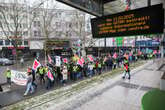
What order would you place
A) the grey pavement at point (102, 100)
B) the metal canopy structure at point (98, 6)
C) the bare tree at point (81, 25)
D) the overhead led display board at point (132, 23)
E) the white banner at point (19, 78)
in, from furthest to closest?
the bare tree at point (81, 25) → the white banner at point (19, 78) → the grey pavement at point (102, 100) → the metal canopy structure at point (98, 6) → the overhead led display board at point (132, 23)

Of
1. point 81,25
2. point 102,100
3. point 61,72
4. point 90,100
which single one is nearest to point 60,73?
point 61,72

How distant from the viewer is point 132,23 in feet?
15.3

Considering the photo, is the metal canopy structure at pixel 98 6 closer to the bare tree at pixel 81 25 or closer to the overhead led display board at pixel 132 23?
the overhead led display board at pixel 132 23

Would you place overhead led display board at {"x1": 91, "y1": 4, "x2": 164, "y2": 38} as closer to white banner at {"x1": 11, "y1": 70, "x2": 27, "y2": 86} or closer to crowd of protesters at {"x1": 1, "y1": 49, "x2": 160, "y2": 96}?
crowd of protesters at {"x1": 1, "y1": 49, "x2": 160, "y2": 96}

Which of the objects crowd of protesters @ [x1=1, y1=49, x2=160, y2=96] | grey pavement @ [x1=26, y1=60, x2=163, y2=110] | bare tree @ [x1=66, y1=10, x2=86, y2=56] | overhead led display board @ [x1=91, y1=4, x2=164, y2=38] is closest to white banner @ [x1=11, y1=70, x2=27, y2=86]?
crowd of protesters @ [x1=1, y1=49, x2=160, y2=96]

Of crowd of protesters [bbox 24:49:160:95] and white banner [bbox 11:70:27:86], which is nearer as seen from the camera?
white banner [bbox 11:70:27:86]

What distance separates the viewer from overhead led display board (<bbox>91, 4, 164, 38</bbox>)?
4.09 meters

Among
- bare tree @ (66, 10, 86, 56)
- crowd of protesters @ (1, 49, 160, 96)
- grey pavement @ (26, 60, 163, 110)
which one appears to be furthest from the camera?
bare tree @ (66, 10, 86, 56)

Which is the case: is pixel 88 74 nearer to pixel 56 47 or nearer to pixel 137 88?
pixel 137 88

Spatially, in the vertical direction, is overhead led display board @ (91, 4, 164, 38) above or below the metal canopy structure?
below

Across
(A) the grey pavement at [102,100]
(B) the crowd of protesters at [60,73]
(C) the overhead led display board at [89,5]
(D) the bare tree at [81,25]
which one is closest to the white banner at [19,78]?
(B) the crowd of protesters at [60,73]

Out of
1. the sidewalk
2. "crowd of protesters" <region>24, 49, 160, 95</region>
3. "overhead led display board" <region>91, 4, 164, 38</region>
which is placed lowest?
the sidewalk

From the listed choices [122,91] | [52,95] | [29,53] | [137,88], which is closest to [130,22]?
[122,91]

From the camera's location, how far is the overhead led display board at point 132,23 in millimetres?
4086
